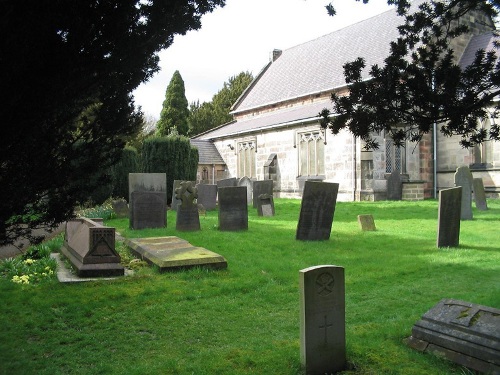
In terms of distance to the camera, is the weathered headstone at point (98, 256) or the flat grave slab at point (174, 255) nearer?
the weathered headstone at point (98, 256)

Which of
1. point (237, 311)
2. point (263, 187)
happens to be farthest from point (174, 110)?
point (237, 311)

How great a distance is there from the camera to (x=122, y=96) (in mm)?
4832

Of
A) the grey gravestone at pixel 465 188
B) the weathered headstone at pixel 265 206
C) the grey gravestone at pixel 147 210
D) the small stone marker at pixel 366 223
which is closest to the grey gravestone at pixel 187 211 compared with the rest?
the grey gravestone at pixel 147 210

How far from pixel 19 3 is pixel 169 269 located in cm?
464

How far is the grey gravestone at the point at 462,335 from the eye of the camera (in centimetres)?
366

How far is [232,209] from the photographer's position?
37.7 ft

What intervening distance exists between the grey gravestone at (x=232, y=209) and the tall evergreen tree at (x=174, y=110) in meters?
30.7

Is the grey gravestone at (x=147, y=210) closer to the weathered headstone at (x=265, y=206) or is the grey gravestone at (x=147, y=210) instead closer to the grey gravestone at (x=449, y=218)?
the weathered headstone at (x=265, y=206)

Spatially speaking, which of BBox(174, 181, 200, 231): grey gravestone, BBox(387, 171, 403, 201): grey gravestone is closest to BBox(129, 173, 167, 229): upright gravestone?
BBox(174, 181, 200, 231): grey gravestone

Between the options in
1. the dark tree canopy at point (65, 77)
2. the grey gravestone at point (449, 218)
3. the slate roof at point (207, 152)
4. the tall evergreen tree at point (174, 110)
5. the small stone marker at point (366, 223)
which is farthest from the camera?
the tall evergreen tree at point (174, 110)

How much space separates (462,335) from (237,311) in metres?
2.55

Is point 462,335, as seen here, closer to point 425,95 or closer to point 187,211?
point 425,95

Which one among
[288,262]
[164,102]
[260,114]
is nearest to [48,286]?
[288,262]

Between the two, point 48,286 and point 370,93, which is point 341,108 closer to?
point 370,93
